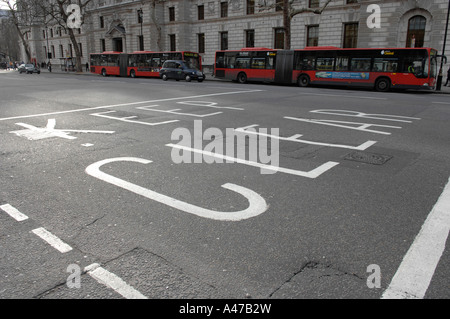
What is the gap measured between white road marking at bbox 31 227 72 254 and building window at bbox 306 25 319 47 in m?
39.4

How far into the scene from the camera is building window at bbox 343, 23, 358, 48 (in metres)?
36.4

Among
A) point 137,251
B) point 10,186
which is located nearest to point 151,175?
point 10,186

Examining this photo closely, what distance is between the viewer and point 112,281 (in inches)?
116

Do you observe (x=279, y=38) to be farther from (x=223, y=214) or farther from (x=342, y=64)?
(x=223, y=214)

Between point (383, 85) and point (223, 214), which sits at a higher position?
point (383, 85)

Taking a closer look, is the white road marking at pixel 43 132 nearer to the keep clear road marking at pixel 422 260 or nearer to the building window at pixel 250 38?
the keep clear road marking at pixel 422 260

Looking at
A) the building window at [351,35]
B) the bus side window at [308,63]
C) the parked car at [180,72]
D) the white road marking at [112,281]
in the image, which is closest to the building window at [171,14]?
the parked car at [180,72]

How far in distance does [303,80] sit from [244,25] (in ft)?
61.6

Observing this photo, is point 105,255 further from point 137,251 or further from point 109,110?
point 109,110

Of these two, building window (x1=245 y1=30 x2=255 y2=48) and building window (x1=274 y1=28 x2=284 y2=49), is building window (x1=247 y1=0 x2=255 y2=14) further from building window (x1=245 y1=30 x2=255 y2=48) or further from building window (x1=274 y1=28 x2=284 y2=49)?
building window (x1=274 y1=28 x2=284 y2=49)

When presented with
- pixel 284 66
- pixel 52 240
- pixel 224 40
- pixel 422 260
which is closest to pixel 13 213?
pixel 52 240

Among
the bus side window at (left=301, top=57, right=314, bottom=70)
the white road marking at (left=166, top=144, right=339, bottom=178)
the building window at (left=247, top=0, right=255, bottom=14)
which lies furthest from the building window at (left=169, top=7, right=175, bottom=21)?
the white road marking at (left=166, top=144, right=339, bottom=178)
